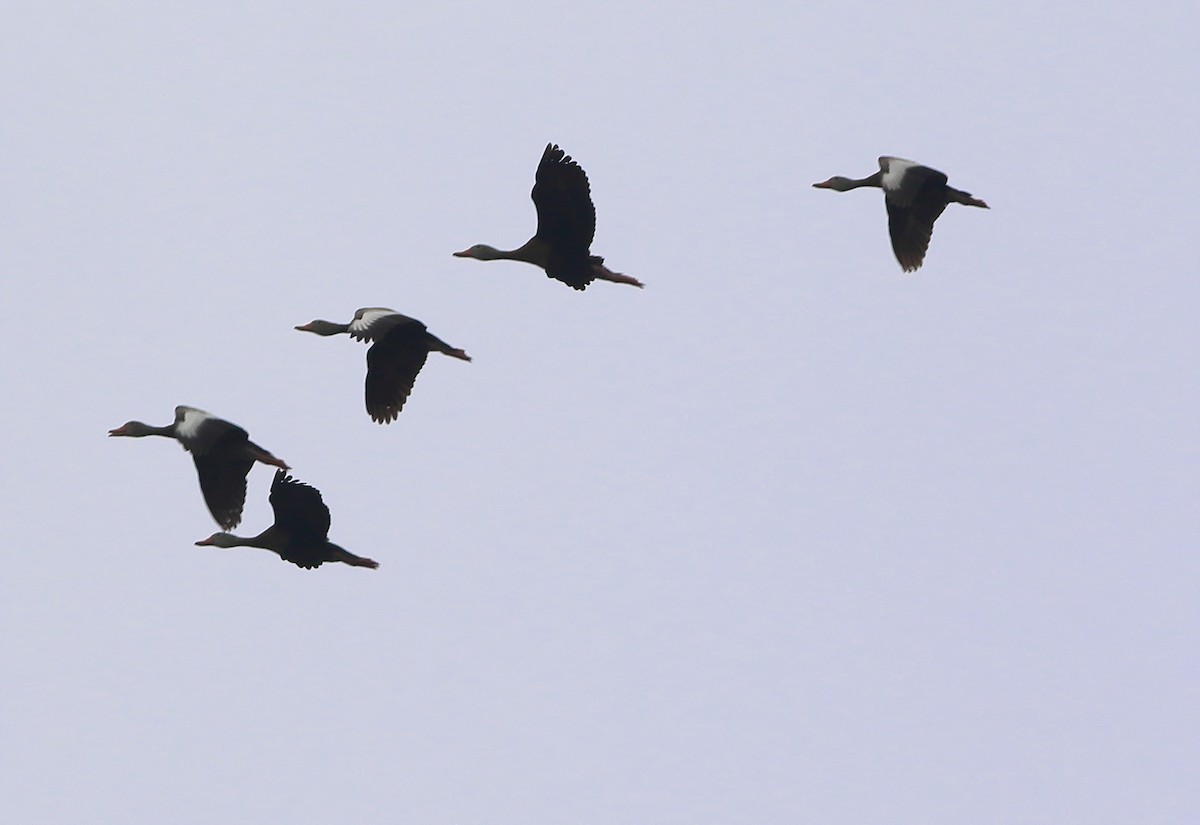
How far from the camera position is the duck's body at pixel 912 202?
22.9 metres

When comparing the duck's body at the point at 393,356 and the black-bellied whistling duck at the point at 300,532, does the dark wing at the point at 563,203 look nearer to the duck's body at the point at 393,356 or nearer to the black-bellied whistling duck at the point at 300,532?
the duck's body at the point at 393,356

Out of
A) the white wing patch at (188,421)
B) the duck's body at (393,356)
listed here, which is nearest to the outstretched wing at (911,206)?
the duck's body at (393,356)

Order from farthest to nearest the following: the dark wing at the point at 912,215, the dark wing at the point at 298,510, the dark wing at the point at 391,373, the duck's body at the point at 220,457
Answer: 1. the dark wing at the point at 912,215
2. the dark wing at the point at 391,373
3. the dark wing at the point at 298,510
4. the duck's body at the point at 220,457

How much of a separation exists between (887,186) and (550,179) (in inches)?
137

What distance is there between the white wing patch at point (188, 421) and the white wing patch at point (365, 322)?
1.67 m

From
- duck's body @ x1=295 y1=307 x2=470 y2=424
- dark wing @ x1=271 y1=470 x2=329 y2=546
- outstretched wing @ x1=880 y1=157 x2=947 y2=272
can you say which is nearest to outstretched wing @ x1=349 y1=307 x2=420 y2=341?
duck's body @ x1=295 y1=307 x2=470 y2=424

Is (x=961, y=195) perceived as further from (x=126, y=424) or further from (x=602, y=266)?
(x=126, y=424)

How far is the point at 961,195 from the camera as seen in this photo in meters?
22.9

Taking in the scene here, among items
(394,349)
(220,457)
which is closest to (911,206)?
(394,349)

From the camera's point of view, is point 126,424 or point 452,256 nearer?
point 126,424

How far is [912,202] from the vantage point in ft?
75.8

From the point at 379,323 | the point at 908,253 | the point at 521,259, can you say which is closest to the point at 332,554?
the point at 379,323

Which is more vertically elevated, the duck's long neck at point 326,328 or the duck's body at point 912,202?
the duck's body at point 912,202

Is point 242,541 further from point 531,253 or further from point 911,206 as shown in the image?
point 911,206
